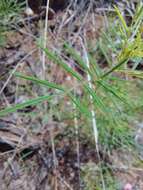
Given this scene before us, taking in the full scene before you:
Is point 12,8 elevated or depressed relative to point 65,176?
elevated

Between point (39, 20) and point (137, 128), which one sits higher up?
point (39, 20)

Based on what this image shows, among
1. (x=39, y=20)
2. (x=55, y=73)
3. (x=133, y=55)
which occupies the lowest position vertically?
(x=55, y=73)

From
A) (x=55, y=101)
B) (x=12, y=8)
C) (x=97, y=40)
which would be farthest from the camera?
(x=97, y=40)

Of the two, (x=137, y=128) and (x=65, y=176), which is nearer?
(x=65, y=176)

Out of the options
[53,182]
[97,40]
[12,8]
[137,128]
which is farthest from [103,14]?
[53,182]

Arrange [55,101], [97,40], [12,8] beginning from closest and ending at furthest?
[12,8] → [55,101] → [97,40]

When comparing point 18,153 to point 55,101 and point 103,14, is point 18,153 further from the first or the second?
point 103,14

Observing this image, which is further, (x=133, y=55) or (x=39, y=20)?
(x=39, y=20)

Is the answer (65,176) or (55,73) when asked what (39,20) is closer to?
(55,73)

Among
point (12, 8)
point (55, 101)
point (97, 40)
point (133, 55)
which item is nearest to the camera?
point (133, 55)

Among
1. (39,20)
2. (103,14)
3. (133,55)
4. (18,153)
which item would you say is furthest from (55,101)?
(133,55)
